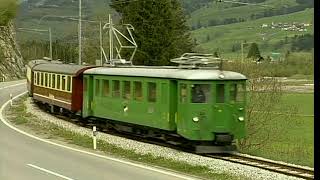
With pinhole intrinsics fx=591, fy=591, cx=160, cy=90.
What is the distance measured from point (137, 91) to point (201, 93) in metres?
3.74

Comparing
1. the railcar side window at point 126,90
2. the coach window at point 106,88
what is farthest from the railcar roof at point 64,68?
the railcar side window at point 126,90

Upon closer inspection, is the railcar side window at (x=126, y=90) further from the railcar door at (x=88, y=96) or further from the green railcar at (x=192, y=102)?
the railcar door at (x=88, y=96)

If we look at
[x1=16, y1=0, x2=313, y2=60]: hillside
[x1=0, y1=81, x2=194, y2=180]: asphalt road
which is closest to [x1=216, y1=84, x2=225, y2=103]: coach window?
[x1=0, y1=81, x2=194, y2=180]: asphalt road

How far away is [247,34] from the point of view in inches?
6009

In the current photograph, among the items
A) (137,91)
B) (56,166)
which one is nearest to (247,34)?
(137,91)

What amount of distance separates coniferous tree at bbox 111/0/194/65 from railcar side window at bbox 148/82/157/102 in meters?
33.9

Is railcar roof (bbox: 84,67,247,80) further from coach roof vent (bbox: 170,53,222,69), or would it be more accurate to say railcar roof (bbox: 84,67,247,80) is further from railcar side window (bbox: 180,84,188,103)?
coach roof vent (bbox: 170,53,222,69)

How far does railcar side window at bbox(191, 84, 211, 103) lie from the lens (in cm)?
1775

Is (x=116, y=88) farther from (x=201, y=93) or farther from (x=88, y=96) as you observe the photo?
(x=201, y=93)

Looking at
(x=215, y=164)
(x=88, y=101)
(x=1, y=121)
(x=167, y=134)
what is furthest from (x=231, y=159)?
(x=1, y=121)

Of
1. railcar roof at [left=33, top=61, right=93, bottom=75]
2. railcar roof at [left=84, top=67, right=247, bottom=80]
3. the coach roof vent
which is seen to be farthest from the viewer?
railcar roof at [left=33, top=61, right=93, bottom=75]

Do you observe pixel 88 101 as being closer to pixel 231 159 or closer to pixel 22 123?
pixel 22 123

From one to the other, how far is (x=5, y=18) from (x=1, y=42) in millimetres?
4384

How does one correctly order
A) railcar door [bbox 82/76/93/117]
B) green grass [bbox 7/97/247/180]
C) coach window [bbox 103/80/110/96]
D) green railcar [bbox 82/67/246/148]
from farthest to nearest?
railcar door [bbox 82/76/93/117] < coach window [bbox 103/80/110/96] < green railcar [bbox 82/67/246/148] < green grass [bbox 7/97/247/180]
